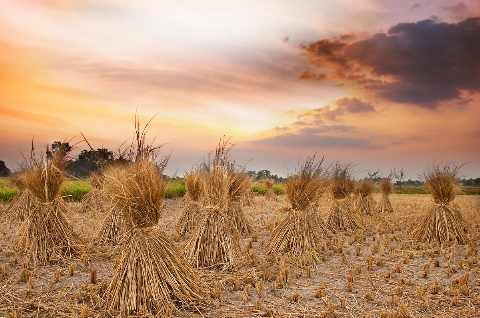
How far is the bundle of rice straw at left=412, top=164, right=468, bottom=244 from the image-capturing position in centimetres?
858

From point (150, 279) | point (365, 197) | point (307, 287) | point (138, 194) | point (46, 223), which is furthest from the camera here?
point (365, 197)

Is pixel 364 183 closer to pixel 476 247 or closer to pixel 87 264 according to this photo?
pixel 476 247

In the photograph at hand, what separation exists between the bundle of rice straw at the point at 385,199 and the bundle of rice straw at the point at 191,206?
10057mm

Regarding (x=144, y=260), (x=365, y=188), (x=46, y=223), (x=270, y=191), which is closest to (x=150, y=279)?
(x=144, y=260)

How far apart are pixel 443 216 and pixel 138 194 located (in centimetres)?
842

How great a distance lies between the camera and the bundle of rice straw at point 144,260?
4.12m

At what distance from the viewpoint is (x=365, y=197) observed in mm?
14781

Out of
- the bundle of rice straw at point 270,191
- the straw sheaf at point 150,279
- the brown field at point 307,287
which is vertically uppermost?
the bundle of rice straw at point 270,191

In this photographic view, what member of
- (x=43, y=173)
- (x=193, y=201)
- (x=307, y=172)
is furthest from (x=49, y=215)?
(x=307, y=172)

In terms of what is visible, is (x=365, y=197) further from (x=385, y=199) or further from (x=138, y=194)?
(x=138, y=194)

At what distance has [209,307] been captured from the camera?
4.54m

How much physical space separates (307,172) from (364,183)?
27.1 ft

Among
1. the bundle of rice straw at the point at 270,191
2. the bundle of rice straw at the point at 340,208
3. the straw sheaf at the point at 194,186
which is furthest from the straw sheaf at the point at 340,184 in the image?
the bundle of rice straw at the point at 270,191

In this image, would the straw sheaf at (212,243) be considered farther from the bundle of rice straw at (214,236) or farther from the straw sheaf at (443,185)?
the straw sheaf at (443,185)
